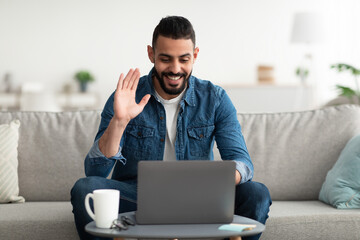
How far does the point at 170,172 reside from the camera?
4.91 feet

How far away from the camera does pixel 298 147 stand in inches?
101

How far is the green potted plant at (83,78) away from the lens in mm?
8172

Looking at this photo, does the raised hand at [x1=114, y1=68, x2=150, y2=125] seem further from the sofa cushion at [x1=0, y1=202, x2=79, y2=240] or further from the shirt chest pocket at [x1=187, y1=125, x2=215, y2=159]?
the sofa cushion at [x1=0, y1=202, x2=79, y2=240]

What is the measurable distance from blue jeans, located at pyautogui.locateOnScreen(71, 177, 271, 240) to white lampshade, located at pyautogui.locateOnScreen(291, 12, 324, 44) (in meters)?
4.68

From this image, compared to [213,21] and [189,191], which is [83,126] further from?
[213,21]

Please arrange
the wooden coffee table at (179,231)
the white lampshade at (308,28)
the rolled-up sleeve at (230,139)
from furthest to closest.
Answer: the white lampshade at (308,28), the rolled-up sleeve at (230,139), the wooden coffee table at (179,231)

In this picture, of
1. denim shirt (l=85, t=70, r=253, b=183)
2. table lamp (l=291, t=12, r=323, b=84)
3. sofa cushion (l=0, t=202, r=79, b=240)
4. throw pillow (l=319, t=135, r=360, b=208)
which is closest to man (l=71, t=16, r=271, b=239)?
denim shirt (l=85, t=70, r=253, b=183)

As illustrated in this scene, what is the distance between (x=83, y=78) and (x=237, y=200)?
21.5 feet

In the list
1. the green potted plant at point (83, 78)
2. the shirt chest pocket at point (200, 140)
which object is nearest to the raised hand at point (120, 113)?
the shirt chest pocket at point (200, 140)

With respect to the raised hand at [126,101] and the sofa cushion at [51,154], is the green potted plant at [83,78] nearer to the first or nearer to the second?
the sofa cushion at [51,154]

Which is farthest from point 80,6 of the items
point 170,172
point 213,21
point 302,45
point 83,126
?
point 170,172

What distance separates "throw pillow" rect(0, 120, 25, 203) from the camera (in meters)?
2.41

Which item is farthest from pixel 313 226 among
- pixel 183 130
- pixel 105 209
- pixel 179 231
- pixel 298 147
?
pixel 105 209

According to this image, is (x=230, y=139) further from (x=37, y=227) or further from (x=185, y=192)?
(x=37, y=227)
